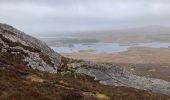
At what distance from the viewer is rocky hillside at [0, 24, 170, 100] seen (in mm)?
Answer: 23516

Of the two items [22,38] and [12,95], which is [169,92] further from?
[12,95]

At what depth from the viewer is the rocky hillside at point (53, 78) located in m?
23.5

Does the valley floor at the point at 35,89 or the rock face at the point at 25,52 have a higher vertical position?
the rock face at the point at 25,52

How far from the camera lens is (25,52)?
128 ft

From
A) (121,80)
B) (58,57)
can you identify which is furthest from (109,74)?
(58,57)

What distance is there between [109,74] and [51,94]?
805 inches

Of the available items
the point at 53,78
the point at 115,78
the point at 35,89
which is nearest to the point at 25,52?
the point at 53,78

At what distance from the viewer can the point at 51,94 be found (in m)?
23.4

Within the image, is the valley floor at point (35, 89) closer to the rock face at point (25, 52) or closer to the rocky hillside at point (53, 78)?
the rocky hillside at point (53, 78)

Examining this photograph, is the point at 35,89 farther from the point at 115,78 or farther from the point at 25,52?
the point at 115,78

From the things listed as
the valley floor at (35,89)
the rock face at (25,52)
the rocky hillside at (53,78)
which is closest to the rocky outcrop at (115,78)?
the rocky hillside at (53,78)

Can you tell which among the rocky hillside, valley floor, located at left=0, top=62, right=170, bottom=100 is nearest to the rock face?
the rocky hillside

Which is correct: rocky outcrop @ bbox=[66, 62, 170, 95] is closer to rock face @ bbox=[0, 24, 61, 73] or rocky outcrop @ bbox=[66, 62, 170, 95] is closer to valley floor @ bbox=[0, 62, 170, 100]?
rock face @ bbox=[0, 24, 61, 73]

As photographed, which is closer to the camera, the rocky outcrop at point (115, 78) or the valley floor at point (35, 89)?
the valley floor at point (35, 89)
